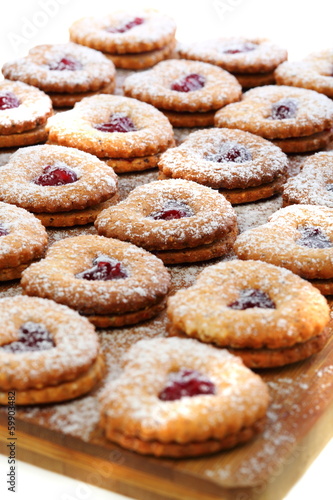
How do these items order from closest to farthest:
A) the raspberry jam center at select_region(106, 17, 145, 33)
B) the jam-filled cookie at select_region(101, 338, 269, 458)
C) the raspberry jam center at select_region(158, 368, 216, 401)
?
1. the jam-filled cookie at select_region(101, 338, 269, 458)
2. the raspberry jam center at select_region(158, 368, 216, 401)
3. the raspberry jam center at select_region(106, 17, 145, 33)

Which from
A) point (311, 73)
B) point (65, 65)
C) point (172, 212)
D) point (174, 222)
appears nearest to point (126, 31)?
point (65, 65)

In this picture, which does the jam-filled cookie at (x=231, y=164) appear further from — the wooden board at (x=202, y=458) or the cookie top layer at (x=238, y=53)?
the wooden board at (x=202, y=458)

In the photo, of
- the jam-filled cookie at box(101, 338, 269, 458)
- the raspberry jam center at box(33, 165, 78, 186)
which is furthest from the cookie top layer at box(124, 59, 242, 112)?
the jam-filled cookie at box(101, 338, 269, 458)

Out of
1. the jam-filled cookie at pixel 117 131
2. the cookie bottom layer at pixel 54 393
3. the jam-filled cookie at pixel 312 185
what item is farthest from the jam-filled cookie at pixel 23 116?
the cookie bottom layer at pixel 54 393

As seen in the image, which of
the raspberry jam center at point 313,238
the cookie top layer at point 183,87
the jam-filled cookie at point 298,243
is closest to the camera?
the jam-filled cookie at point 298,243

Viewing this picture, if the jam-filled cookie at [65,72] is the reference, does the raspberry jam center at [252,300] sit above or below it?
above

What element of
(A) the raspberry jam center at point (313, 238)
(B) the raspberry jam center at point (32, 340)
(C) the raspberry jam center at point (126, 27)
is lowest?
(C) the raspberry jam center at point (126, 27)

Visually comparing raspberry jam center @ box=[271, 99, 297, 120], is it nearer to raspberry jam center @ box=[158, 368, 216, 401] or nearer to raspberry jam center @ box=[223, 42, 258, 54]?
Result: raspberry jam center @ box=[223, 42, 258, 54]
